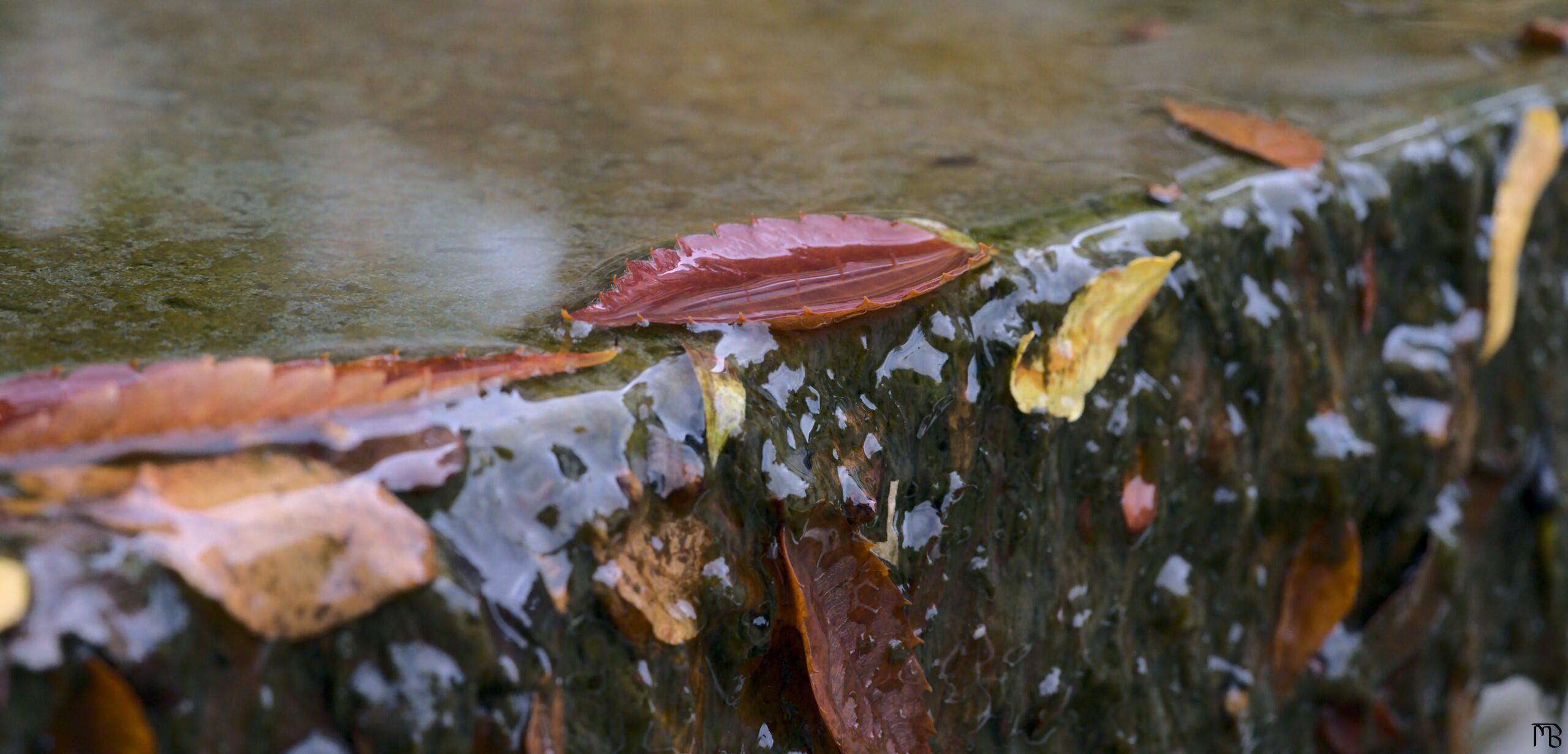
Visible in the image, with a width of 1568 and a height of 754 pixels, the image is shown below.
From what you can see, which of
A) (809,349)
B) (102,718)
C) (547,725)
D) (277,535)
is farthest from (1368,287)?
(102,718)

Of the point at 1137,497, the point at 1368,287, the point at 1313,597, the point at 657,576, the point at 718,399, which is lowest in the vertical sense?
the point at 1313,597

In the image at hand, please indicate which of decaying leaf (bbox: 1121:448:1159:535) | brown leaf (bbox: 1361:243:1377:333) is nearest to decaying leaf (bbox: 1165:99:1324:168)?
brown leaf (bbox: 1361:243:1377:333)

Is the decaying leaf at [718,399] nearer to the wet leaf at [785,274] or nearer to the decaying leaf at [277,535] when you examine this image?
the wet leaf at [785,274]

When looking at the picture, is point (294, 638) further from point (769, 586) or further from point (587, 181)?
point (587, 181)

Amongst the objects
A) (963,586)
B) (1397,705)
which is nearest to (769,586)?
(963,586)

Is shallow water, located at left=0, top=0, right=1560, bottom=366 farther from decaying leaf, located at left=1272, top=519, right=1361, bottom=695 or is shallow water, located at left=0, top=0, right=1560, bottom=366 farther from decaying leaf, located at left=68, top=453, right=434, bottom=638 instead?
decaying leaf, located at left=1272, top=519, right=1361, bottom=695

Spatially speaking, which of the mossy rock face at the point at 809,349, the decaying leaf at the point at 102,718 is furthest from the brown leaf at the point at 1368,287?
the decaying leaf at the point at 102,718

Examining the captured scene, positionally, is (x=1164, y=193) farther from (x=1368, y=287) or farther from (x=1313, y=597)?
(x=1313, y=597)
